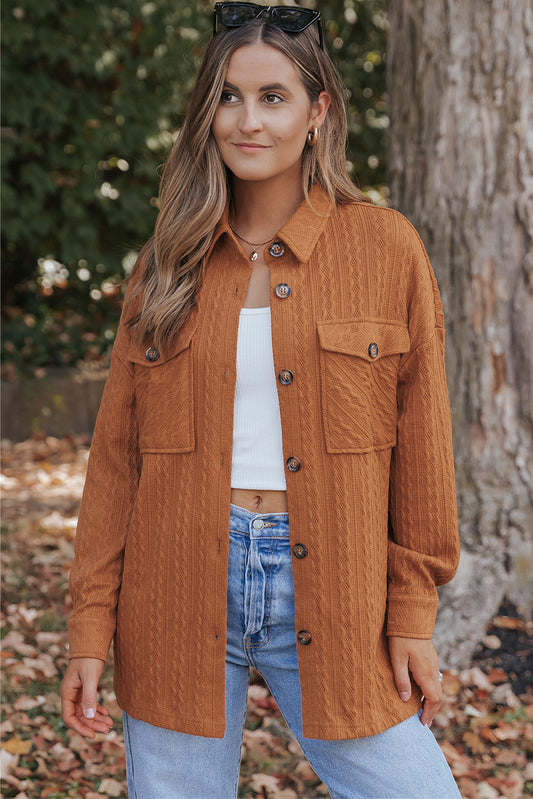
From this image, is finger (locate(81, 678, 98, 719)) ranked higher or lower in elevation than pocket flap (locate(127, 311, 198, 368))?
lower

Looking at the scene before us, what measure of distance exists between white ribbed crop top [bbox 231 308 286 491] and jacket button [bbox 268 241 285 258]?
13 cm

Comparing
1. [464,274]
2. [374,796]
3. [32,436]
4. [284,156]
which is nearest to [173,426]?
[284,156]

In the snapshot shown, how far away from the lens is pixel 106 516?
6.41 ft

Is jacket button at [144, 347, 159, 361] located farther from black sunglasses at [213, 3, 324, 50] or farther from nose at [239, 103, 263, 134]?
black sunglasses at [213, 3, 324, 50]

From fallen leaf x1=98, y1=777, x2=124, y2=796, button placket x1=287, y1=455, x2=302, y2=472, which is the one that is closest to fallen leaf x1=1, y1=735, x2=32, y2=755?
fallen leaf x1=98, y1=777, x2=124, y2=796

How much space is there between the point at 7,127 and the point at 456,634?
5026 mm

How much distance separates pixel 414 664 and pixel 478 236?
84.0 inches

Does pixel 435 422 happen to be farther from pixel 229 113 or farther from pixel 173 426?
pixel 229 113

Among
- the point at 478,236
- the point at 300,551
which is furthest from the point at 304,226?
the point at 478,236

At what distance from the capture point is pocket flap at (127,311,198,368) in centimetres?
186

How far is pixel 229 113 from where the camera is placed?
187 cm

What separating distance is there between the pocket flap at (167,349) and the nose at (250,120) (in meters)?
0.41

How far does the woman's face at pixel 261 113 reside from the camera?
6.01ft

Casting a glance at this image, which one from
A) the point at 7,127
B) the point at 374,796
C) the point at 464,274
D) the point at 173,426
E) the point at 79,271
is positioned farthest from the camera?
the point at 79,271
